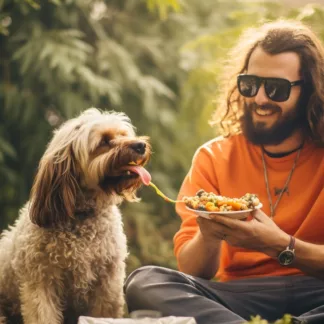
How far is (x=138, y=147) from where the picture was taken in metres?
4.39

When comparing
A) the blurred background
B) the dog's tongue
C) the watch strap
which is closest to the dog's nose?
the dog's tongue

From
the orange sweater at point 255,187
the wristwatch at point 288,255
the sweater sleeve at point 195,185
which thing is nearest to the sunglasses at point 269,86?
the orange sweater at point 255,187

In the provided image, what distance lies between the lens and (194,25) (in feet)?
30.0

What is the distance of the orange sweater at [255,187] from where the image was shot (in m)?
4.57

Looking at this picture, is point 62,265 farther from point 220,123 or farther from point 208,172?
point 220,123

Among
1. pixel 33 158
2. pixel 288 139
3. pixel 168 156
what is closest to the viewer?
pixel 288 139

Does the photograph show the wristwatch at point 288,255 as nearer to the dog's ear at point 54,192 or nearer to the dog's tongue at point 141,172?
the dog's tongue at point 141,172

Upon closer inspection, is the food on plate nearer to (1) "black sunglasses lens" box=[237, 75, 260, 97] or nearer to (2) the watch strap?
(2) the watch strap

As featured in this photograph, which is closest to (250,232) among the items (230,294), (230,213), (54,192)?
(230,213)

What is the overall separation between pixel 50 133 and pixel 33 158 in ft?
0.99

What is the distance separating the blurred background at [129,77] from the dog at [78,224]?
242 centimetres

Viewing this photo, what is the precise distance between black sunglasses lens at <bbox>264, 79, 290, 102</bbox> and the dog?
2.74 ft

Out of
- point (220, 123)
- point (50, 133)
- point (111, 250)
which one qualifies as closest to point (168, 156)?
point (50, 133)

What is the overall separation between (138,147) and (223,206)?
721 mm
